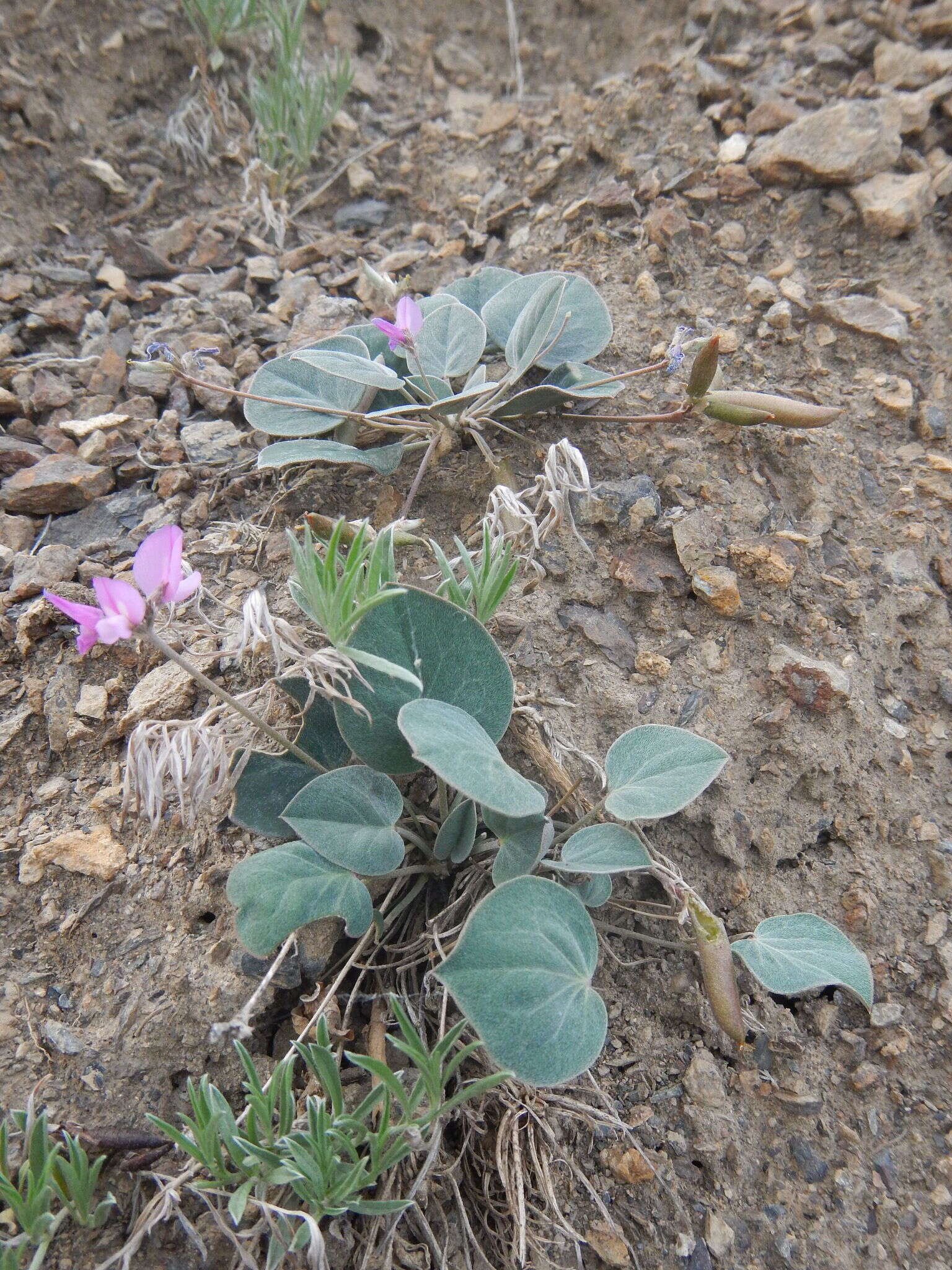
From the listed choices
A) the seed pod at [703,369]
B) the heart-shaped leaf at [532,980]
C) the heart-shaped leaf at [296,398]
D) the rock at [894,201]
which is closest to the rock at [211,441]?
the heart-shaped leaf at [296,398]

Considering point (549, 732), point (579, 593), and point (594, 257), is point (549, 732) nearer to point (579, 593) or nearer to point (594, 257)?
point (579, 593)

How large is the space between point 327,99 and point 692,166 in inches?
37.9

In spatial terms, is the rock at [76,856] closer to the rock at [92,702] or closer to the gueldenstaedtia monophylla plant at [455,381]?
the rock at [92,702]

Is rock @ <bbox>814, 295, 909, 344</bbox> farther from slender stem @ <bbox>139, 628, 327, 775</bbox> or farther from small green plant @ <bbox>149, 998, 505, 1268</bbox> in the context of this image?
small green plant @ <bbox>149, 998, 505, 1268</bbox>

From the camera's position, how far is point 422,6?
2.52 metres

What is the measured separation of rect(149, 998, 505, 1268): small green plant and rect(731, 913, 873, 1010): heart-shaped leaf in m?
0.41

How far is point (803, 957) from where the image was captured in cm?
120

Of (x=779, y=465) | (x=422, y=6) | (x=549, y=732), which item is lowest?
(x=549, y=732)

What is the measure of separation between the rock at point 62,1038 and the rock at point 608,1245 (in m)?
0.70

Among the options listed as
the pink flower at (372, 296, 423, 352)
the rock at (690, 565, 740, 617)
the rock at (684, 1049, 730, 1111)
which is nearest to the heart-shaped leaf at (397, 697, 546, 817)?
Answer: the rock at (684, 1049, 730, 1111)

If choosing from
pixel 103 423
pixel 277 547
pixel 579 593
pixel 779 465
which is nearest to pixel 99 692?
pixel 277 547

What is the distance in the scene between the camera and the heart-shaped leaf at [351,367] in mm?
1485

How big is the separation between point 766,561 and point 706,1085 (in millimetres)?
821

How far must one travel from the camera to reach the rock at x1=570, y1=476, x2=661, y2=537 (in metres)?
1.58
